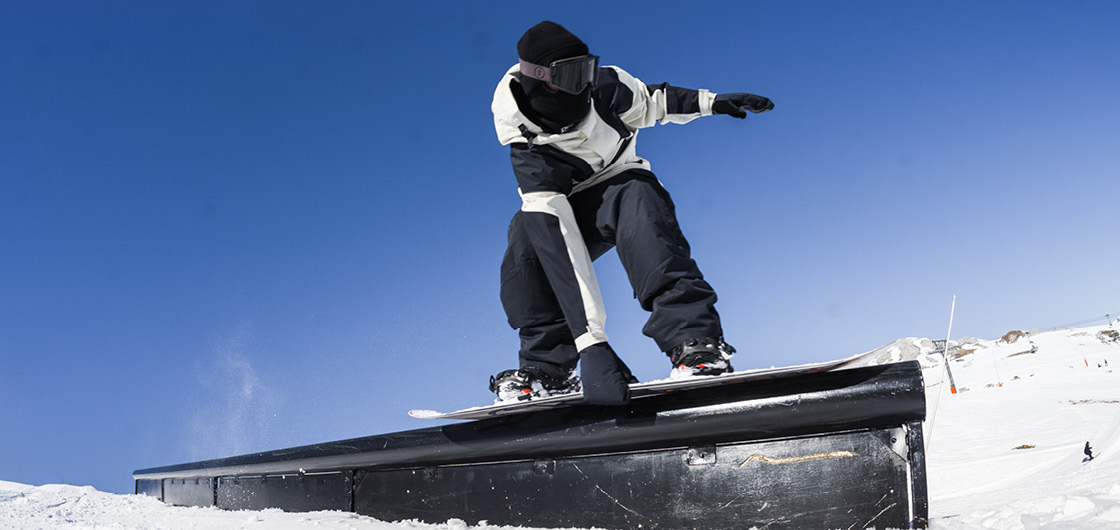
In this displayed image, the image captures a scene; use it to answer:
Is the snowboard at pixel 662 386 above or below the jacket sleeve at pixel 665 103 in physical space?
below

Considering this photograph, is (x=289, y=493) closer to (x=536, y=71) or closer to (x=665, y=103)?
(x=536, y=71)

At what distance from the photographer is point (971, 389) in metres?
22.3

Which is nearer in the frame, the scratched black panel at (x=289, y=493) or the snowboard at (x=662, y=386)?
the snowboard at (x=662, y=386)

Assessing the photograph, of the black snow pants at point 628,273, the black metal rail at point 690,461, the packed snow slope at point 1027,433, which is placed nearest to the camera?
the black metal rail at point 690,461

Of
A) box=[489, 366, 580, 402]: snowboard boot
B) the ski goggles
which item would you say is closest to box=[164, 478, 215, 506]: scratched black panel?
box=[489, 366, 580, 402]: snowboard boot

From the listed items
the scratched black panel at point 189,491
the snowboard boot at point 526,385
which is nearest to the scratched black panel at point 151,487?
the scratched black panel at point 189,491

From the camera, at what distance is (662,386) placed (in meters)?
1.45

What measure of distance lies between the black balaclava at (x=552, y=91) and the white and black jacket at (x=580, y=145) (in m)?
0.03

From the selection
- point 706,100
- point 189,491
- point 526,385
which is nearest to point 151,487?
point 189,491

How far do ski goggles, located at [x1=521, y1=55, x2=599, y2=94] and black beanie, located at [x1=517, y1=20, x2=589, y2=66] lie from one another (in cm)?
6

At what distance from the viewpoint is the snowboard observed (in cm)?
135

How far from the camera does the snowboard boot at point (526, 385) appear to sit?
2.13 m

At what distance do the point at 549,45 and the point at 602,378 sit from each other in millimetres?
1162

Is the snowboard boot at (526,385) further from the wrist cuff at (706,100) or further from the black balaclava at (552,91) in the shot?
the wrist cuff at (706,100)
